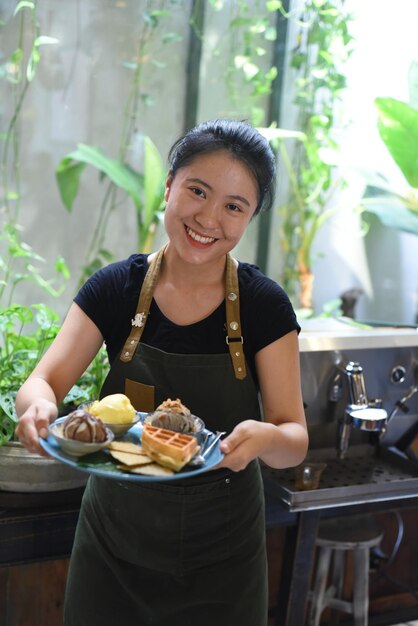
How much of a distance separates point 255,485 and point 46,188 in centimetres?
208

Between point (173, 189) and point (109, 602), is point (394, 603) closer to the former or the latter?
point (109, 602)

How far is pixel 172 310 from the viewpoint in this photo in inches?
65.4

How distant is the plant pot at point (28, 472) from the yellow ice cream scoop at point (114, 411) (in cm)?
56

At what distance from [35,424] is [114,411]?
0.47ft

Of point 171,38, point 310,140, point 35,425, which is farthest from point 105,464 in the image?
point 310,140

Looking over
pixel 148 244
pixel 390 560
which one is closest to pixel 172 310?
pixel 390 560

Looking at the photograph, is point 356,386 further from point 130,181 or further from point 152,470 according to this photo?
point 130,181

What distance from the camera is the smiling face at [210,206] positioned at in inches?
61.2

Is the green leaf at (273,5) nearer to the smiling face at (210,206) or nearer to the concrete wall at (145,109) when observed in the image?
the concrete wall at (145,109)

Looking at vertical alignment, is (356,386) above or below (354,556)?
above

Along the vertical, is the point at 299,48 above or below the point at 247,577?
above

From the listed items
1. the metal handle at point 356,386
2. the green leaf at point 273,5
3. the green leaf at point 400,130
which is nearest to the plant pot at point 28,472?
the metal handle at point 356,386

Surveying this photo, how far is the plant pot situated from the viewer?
6.39 feet

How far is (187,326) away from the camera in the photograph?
165cm
